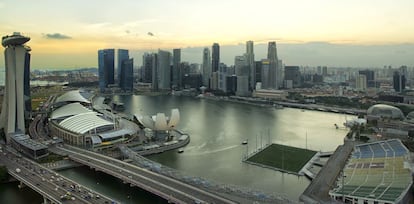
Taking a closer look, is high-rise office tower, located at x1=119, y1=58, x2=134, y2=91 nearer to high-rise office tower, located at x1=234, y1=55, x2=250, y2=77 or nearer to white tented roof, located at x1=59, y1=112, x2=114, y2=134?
high-rise office tower, located at x1=234, y1=55, x2=250, y2=77

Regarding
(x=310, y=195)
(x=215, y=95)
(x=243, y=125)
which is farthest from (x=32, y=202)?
(x=215, y=95)

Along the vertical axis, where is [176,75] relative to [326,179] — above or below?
above

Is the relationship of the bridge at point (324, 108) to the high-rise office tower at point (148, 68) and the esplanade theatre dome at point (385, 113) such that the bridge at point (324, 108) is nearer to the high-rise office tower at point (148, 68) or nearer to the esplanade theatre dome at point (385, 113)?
the esplanade theatre dome at point (385, 113)

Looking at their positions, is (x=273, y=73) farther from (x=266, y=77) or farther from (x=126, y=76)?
(x=126, y=76)

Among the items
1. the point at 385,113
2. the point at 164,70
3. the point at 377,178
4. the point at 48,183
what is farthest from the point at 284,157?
the point at 164,70

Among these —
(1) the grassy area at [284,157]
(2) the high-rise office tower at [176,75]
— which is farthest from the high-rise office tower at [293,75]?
(1) the grassy area at [284,157]

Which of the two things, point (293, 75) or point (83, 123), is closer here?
point (83, 123)

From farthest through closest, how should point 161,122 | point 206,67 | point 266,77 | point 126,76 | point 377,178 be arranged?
point 206,67
point 126,76
point 266,77
point 161,122
point 377,178
